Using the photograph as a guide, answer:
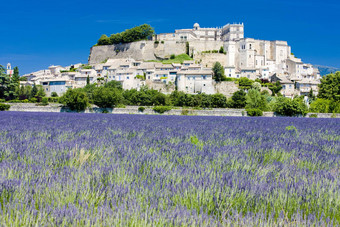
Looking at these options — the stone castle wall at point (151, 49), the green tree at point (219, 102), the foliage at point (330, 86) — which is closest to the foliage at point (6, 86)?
the stone castle wall at point (151, 49)

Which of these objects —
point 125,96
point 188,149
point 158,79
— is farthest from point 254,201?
point 158,79

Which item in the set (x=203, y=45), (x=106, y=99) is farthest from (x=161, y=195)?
(x=203, y=45)

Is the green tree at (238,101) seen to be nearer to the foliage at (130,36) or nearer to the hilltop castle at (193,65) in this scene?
the hilltop castle at (193,65)

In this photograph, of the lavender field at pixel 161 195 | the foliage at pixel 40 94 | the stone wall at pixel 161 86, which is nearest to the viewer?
the lavender field at pixel 161 195

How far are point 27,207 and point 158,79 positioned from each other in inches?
3055

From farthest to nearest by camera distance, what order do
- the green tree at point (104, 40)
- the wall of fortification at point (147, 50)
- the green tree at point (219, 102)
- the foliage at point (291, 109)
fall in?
the green tree at point (104, 40), the wall of fortification at point (147, 50), the green tree at point (219, 102), the foliage at point (291, 109)

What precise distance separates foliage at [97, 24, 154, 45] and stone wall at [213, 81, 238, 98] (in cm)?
4158

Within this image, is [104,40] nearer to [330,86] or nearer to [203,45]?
[203,45]

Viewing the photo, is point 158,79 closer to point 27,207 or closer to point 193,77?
point 193,77

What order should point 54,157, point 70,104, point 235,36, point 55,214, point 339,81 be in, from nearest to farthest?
point 55,214 < point 54,157 < point 70,104 < point 339,81 < point 235,36

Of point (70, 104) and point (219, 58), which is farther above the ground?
point (219, 58)

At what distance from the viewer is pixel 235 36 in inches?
4316

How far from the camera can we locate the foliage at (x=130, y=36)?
331 feet

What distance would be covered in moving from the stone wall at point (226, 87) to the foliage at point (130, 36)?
41581 mm
